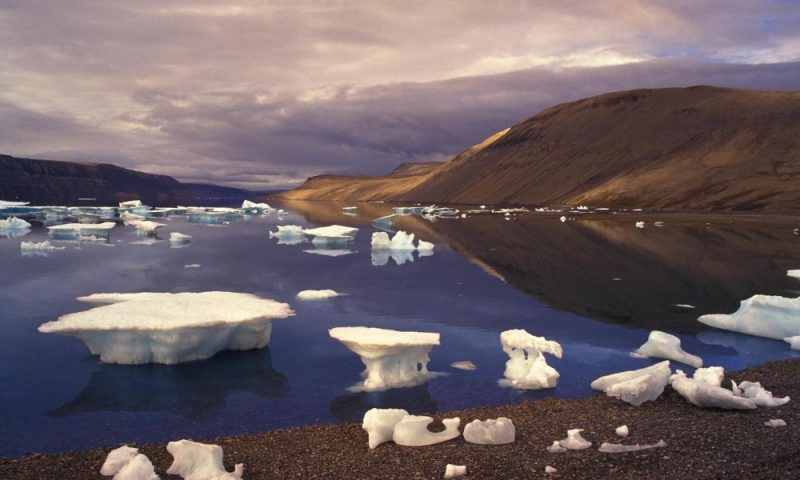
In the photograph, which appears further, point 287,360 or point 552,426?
point 287,360

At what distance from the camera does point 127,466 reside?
6105 mm

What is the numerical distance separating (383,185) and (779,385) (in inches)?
6764

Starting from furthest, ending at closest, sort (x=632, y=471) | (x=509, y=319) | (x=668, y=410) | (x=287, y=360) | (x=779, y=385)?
(x=509, y=319)
(x=287, y=360)
(x=779, y=385)
(x=668, y=410)
(x=632, y=471)

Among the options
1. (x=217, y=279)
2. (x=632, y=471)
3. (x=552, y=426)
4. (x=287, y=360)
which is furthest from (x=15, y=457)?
(x=217, y=279)

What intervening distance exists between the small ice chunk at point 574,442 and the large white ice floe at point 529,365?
2573 millimetres

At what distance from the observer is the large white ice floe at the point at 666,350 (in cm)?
1093

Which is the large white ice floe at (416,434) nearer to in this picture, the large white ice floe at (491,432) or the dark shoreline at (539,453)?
the dark shoreline at (539,453)

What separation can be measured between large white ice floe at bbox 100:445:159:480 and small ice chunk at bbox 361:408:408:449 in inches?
87.0

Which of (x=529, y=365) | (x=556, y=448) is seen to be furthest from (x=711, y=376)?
(x=556, y=448)

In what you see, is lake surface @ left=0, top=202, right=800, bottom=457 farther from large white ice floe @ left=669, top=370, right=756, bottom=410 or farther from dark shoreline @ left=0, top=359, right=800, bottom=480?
large white ice floe @ left=669, top=370, right=756, bottom=410

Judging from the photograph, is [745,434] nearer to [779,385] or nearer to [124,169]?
[779,385]

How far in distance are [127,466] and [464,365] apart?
19.7 feet

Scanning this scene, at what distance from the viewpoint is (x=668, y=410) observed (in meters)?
7.99

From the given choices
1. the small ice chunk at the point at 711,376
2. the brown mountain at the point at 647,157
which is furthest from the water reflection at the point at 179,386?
the brown mountain at the point at 647,157
